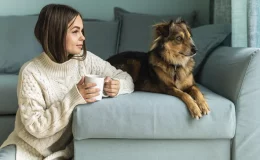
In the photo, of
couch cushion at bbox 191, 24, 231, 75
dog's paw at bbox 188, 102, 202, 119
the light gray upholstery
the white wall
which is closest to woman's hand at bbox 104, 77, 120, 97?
the light gray upholstery

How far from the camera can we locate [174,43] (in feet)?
5.59

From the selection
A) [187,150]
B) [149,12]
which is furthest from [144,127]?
[149,12]

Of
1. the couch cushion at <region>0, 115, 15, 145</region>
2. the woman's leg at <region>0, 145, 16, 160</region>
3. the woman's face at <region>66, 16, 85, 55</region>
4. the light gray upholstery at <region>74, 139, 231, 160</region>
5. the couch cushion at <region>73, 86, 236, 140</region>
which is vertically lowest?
the couch cushion at <region>0, 115, 15, 145</region>

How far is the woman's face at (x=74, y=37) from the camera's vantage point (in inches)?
55.5

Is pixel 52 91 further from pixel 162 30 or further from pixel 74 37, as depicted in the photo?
pixel 162 30

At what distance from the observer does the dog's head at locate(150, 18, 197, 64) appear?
1.69 meters

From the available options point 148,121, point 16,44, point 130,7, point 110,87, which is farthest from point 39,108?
point 130,7

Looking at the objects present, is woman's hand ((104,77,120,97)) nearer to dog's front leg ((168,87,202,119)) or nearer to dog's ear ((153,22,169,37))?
dog's front leg ((168,87,202,119))

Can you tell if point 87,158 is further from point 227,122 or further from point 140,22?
point 140,22

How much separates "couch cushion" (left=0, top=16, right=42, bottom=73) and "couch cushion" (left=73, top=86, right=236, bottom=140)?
4.14ft

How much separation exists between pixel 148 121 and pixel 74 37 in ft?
1.56

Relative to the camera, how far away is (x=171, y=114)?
4.76 ft

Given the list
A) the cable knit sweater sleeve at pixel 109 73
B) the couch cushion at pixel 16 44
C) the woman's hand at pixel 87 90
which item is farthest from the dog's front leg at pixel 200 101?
the couch cushion at pixel 16 44

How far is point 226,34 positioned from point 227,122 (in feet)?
2.66
